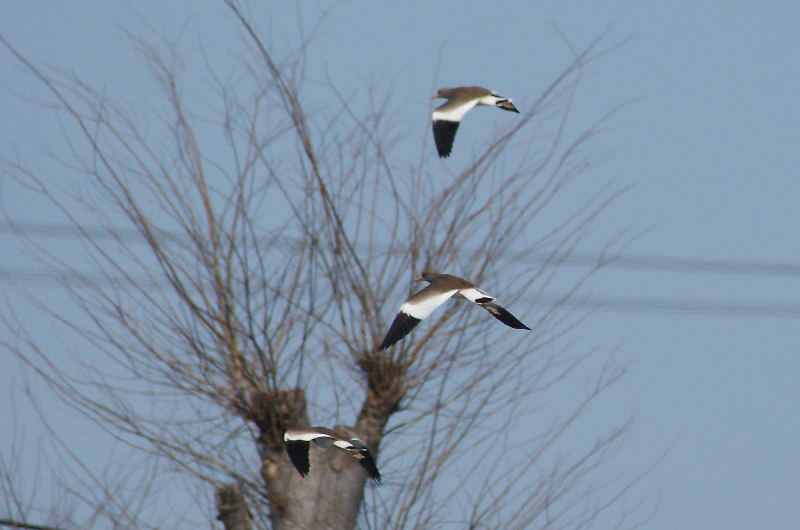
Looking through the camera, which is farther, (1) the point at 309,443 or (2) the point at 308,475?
(2) the point at 308,475

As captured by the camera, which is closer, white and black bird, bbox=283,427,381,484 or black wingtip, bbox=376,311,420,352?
white and black bird, bbox=283,427,381,484

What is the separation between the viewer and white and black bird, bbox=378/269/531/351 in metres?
6.72

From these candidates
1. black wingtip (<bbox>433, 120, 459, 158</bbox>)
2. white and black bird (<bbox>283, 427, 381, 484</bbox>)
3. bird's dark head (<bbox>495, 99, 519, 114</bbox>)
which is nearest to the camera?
white and black bird (<bbox>283, 427, 381, 484</bbox>)

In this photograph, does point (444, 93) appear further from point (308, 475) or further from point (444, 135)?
point (308, 475)

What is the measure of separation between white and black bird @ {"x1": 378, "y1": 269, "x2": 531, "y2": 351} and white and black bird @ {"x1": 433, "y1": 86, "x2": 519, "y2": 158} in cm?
74

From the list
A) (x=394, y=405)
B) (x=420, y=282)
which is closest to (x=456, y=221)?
(x=420, y=282)

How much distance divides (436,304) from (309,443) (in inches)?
31.7

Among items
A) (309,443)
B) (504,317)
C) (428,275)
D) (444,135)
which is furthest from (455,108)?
(309,443)

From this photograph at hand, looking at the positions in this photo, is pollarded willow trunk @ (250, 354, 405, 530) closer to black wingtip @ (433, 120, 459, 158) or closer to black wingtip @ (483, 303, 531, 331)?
black wingtip @ (483, 303, 531, 331)

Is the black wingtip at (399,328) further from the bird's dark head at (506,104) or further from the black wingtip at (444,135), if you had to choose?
the bird's dark head at (506,104)

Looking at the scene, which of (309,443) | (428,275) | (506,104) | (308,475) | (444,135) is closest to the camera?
(309,443)

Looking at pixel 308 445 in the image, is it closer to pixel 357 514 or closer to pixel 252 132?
pixel 357 514

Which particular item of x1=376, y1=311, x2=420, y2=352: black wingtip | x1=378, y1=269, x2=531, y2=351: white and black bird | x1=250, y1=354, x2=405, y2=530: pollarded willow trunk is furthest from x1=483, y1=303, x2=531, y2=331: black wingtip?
x1=250, y1=354, x2=405, y2=530: pollarded willow trunk

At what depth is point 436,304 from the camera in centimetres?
670
